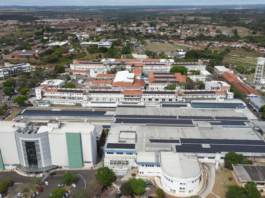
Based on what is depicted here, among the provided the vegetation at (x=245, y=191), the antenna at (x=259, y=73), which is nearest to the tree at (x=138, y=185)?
the vegetation at (x=245, y=191)

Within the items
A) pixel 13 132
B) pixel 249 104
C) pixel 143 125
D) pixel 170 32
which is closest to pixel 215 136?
pixel 143 125

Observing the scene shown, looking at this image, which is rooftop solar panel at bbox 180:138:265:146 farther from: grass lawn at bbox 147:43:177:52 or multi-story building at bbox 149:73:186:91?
grass lawn at bbox 147:43:177:52

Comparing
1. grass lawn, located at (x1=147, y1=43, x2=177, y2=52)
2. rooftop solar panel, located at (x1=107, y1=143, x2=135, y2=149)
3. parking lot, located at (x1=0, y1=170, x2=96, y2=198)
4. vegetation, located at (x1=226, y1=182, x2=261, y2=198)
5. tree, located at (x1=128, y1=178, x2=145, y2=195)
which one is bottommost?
parking lot, located at (x1=0, y1=170, x2=96, y2=198)

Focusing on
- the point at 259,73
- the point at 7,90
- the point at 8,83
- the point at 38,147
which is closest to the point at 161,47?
the point at 259,73

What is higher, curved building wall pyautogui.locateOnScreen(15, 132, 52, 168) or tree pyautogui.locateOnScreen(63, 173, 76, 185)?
curved building wall pyautogui.locateOnScreen(15, 132, 52, 168)

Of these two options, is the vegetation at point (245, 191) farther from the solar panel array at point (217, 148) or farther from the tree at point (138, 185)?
the tree at point (138, 185)

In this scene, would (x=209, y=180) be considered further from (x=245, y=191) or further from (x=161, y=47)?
(x=161, y=47)

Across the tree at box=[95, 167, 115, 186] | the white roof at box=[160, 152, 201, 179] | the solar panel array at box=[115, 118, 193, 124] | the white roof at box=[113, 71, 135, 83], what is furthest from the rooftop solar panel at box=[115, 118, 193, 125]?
the white roof at box=[113, 71, 135, 83]
